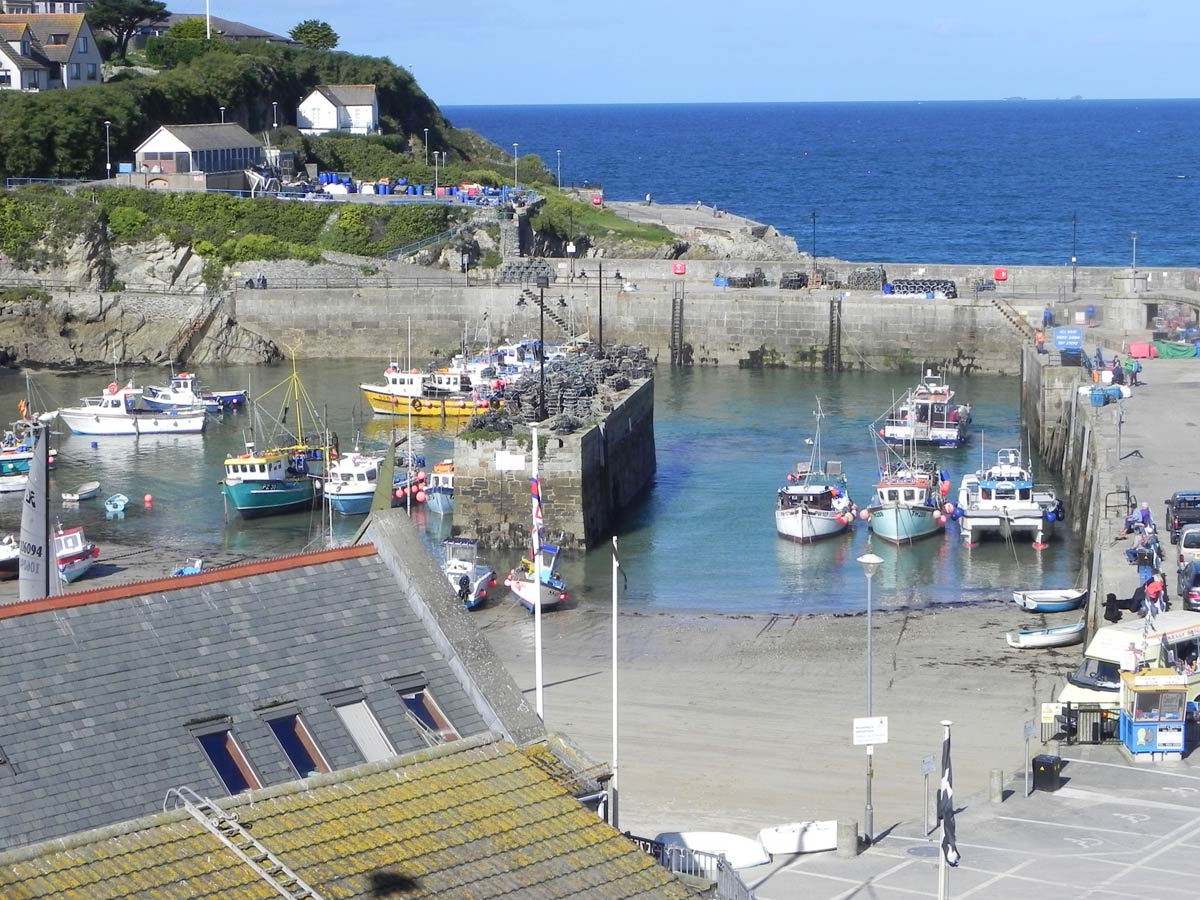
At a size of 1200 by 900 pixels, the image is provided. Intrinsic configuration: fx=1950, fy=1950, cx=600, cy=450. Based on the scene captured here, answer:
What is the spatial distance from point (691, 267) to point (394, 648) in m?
63.9

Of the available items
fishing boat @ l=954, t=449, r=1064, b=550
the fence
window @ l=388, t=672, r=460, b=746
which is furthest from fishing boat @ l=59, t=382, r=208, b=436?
window @ l=388, t=672, r=460, b=746

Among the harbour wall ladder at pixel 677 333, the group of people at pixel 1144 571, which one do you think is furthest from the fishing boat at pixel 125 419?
the group of people at pixel 1144 571

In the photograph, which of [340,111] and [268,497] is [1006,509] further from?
[340,111]

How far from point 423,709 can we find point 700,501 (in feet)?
114

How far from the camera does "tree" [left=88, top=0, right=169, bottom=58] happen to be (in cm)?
10881

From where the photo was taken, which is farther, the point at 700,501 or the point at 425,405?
the point at 425,405

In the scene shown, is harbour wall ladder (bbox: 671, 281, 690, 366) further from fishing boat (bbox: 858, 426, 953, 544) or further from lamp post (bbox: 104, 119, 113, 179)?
lamp post (bbox: 104, 119, 113, 179)

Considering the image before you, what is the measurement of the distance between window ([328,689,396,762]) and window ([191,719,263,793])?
741 mm

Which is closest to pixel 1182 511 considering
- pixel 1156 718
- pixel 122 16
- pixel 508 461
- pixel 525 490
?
pixel 1156 718

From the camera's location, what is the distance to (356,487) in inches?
1818

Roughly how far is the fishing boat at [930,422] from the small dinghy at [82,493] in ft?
69.8

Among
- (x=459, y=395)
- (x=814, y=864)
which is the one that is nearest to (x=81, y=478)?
(x=459, y=395)

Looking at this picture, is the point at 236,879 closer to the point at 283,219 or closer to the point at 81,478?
the point at 81,478

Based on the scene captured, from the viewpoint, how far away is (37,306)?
72.4m
